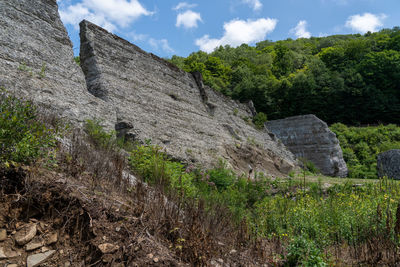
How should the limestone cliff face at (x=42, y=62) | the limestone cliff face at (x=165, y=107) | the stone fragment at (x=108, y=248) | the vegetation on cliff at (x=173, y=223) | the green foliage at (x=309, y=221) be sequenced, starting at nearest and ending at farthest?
the stone fragment at (x=108, y=248) → the vegetation on cliff at (x=173, y=223) → the green foliage at (x=309, y=221) → the limestone cliff face at (x=42, y=62) → the limestone cliff face at (x=165, y=107)

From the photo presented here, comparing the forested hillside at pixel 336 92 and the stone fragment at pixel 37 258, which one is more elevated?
the forested hillside at pixel 336 92

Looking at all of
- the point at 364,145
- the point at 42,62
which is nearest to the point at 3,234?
the point at 42,62

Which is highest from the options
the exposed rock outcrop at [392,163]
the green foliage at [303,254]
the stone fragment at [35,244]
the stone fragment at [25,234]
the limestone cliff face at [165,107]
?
the limestone cliff face at [165,107]

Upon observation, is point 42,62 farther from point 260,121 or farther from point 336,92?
point 336,92

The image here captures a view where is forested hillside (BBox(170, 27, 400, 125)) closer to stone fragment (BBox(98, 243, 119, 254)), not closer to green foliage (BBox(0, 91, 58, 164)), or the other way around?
green foliage (BBox(0, 91, 58, 164))

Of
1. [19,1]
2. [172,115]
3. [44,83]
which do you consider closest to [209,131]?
[172,115]

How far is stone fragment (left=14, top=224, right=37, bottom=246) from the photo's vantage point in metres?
2.16

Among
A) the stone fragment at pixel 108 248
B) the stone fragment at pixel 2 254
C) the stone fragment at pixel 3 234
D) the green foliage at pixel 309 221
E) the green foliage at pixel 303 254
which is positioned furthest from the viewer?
the green foliage at pixel 309 221

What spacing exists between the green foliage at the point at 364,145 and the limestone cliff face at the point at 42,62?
18109 millimetres

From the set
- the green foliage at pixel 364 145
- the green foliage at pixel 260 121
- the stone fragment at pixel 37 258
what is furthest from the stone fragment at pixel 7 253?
the green foliage at pixel 364 145

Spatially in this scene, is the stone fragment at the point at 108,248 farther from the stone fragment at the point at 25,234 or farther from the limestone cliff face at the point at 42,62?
the limestone cliff face at the point at 42,62

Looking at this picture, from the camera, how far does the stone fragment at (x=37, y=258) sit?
2047 millimetres

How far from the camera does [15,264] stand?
201 centimetres

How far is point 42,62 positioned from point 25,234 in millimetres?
6381
